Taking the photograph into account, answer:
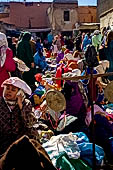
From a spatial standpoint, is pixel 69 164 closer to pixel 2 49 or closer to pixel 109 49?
pixel 2 49

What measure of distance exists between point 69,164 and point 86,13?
1280 inches

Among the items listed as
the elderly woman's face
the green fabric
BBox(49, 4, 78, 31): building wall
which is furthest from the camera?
BBox(49, 4, 78, 31): building wall

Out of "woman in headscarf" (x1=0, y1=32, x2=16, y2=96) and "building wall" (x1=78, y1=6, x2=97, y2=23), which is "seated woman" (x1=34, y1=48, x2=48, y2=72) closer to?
"woman in headscarf" (x1=0, y1=32, x2=16, y2=96)

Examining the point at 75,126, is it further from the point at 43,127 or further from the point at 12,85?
the point at 12,85

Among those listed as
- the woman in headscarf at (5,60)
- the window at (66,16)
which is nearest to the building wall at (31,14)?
the window at (66,16)

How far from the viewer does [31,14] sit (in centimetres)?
3547

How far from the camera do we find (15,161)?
176cm

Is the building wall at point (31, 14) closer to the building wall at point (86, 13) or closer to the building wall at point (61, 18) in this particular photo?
the building wall at point (61, 18)

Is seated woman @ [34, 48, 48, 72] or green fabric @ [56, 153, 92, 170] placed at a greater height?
seated woman @ [34, 48, 48, 72]

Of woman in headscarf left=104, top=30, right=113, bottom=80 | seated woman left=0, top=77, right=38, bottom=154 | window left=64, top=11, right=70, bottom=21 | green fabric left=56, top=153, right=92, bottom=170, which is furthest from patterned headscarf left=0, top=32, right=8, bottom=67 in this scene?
window left=64, top=11, right=70, bottom=21

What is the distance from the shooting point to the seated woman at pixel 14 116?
11.1 ft

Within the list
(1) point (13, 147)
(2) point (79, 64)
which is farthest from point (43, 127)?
(1) point (13, 147)

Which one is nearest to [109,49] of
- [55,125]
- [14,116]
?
[55,125]

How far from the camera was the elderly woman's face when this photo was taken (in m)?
3.48
